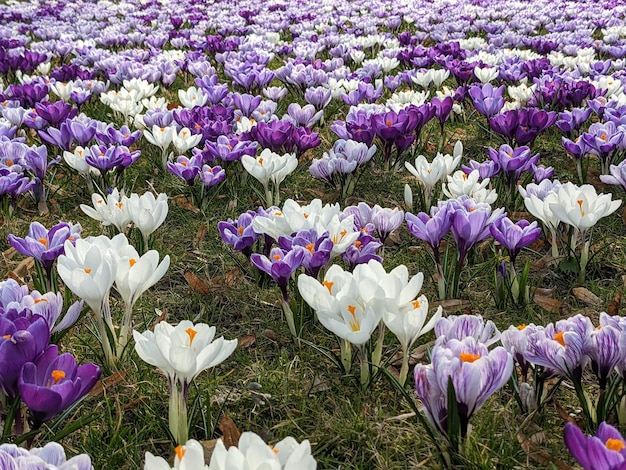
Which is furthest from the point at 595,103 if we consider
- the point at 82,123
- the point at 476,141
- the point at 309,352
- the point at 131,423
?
the point at 131,423

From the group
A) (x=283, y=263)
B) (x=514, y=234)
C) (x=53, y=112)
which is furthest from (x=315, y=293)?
(x=53, y=112)

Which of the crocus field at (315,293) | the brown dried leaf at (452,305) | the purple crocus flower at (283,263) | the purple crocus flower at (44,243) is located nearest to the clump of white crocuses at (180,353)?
the crocus field at (315,293)

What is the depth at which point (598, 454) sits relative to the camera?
966 mm

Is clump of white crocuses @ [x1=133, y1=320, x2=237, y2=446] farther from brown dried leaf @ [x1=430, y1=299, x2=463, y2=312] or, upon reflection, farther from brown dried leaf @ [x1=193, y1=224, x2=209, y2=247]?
brown dried leaf @ [x1=193, y1=224, x2=209, y2=247]

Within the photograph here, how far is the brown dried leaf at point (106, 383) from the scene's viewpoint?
1691 millimetres

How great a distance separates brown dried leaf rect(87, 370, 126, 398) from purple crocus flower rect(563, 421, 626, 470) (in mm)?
1187

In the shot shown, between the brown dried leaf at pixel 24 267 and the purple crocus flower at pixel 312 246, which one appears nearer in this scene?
the purple crocus flower at pixel 312 246

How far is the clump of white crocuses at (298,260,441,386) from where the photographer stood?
147 cm

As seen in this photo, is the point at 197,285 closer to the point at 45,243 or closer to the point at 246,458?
the point at 45,243

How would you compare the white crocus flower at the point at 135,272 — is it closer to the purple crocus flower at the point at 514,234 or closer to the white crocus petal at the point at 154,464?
the white crocus petal at the point at 154,464

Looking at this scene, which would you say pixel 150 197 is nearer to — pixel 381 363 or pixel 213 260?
pixel 213 260

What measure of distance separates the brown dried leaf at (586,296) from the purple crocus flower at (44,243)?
170 cm

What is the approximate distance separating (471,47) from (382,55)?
1021 mm

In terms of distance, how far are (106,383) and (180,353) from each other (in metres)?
0.46
